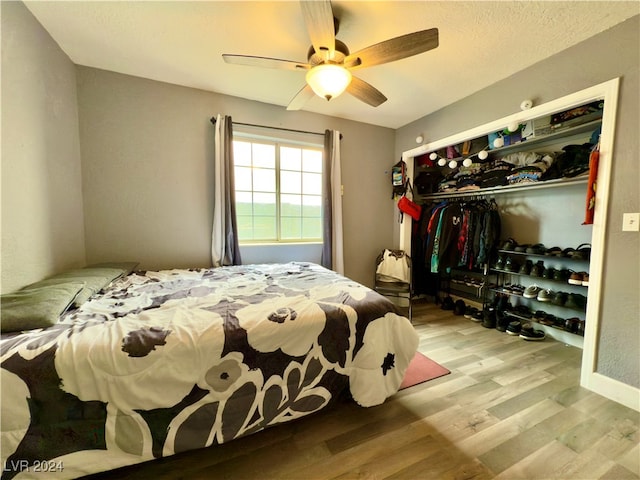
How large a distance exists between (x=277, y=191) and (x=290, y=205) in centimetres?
23

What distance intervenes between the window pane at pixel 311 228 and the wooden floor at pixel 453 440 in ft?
6.43

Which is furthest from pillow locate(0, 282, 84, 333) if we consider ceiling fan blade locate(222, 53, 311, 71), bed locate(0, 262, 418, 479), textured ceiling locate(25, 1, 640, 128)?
textured ceiling locate(25, 1, 640, 128)

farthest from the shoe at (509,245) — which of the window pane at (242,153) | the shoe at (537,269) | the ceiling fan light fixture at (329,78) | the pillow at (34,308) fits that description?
the pillow at (34,308)

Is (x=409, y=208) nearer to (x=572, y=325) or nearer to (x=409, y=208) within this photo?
(x=409, y=208)

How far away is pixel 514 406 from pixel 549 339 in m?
1.35

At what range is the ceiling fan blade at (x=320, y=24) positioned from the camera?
1.12 m

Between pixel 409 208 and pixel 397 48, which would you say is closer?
pixel 397 48

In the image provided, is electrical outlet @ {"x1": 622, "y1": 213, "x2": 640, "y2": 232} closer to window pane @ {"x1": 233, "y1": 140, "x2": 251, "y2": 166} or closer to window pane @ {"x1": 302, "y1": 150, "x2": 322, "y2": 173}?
window pane @ {"x1": 302, "y1": 150, "x2": 322, "y2": 173}

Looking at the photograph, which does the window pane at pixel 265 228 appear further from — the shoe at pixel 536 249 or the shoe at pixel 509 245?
the shoe at pixel 536 249

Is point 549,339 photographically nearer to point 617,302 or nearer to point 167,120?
point 617,302

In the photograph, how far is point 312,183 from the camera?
10.2ft

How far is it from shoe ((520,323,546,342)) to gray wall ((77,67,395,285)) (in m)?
3.21

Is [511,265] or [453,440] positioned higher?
[511,265]

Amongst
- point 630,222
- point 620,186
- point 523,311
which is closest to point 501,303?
point 523,311
